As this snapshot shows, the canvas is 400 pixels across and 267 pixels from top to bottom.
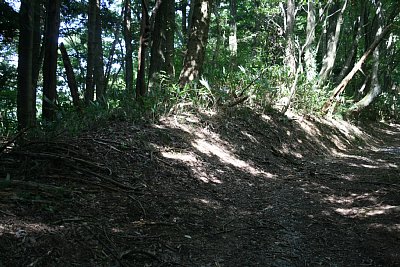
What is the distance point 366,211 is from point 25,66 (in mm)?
6080

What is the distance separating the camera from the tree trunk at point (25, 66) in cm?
623

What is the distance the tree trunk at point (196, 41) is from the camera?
334 inches

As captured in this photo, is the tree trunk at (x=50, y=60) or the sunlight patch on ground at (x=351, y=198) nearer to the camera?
the sunlight patch on ground at (x=351, y=198)

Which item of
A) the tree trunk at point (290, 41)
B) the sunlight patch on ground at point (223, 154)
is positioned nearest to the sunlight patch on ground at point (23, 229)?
the sunlight patch on ground at point (223, 154)

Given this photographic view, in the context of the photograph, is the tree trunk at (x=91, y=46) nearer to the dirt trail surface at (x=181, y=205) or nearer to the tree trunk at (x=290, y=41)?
the dirt trail surface at (x=181, y=205)

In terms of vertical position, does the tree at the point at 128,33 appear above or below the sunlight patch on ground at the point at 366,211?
above

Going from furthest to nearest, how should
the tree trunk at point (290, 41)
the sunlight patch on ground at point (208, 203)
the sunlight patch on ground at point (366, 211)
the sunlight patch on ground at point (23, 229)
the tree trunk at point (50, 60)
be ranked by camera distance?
the tree trunk at point (290, 41), the tree trunk at point (50, 60), the sunlight patch on ground at point (208, 203), the sunlight patch on ground at point (366, 211), the sunlight patch on ground at point (23, 229)

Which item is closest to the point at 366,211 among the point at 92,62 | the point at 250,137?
the point at 250,137

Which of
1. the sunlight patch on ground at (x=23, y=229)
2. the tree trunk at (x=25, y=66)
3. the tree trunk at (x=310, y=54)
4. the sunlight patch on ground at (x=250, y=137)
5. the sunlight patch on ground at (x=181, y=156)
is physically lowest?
the sunlight patch on ground at (x=23, y=229)

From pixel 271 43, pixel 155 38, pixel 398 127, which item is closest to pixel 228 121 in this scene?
pixel 155 38

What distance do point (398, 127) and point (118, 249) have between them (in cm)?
2088

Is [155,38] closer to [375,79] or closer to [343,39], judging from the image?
[375,79]

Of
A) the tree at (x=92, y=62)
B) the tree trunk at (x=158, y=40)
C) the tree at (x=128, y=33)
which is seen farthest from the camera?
the tree at (x=128, y=33)

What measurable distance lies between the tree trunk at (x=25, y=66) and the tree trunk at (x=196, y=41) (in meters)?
3.40
